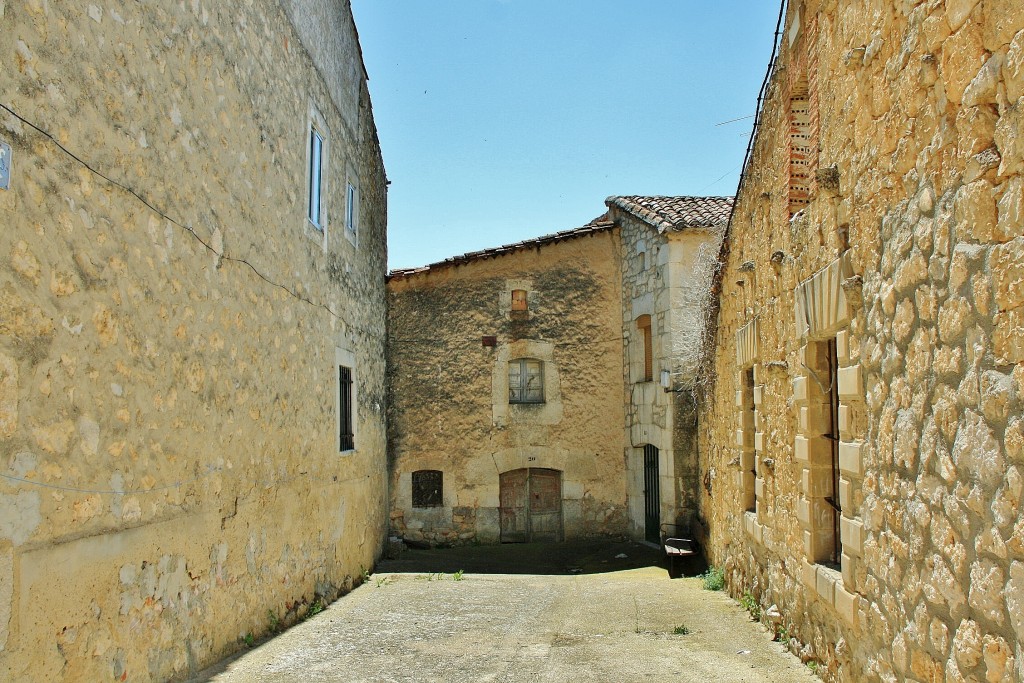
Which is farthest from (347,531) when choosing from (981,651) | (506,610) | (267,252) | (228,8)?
(981,651)

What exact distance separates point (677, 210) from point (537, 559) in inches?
215

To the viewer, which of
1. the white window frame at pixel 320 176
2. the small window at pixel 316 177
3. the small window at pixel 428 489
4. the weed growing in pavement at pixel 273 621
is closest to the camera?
the weed growing in pavement at pixel 273 621

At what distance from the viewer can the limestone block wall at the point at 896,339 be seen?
2455 millimetres

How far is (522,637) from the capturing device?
6242 mm

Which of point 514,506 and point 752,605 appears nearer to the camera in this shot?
point 752,605

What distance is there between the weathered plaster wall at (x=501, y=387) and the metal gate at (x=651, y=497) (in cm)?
51

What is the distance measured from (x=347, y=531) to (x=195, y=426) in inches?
167

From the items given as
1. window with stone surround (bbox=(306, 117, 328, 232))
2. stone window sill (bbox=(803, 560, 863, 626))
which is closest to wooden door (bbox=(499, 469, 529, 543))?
window with stone surround (bbox=(306, 117, 328, 232))

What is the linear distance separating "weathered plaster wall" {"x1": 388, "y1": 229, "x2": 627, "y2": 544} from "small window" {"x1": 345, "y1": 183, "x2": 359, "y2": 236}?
106 inches

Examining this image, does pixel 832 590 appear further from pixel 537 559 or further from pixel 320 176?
pixel 537 559

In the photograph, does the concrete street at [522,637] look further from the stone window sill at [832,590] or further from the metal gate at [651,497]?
the metal gate at [651,497]

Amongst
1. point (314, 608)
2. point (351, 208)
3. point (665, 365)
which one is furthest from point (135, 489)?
point (665, 365)

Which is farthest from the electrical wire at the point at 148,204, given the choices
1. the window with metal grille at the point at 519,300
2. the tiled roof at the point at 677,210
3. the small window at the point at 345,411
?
the tiled roof at the point at 677,210

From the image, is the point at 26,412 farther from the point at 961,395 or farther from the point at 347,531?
the point at 347,531
